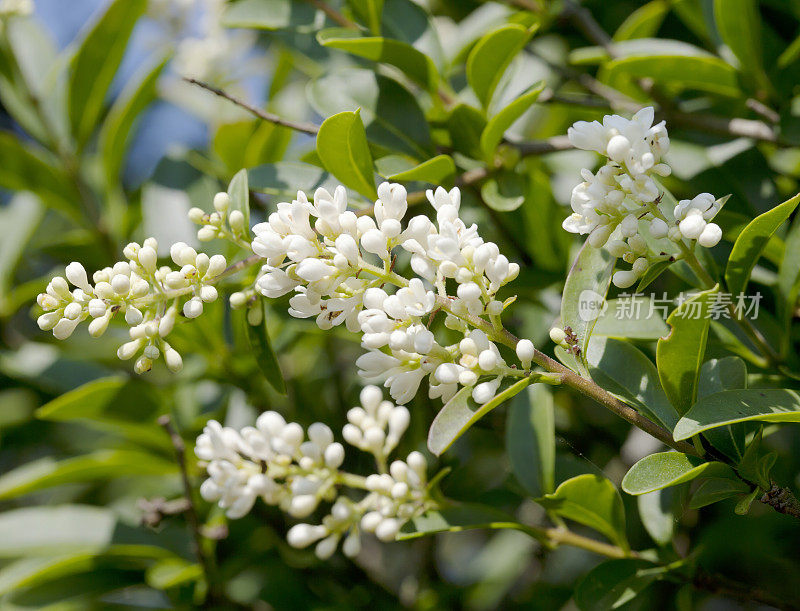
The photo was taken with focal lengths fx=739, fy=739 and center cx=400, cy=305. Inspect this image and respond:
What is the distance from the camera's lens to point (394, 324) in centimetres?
103

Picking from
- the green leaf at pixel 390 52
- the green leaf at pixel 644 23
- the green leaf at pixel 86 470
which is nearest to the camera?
the green leaf at pixel 390 52

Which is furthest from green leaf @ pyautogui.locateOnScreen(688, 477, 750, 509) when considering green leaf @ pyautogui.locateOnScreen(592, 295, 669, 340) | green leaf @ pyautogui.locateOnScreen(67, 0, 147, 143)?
green leaf @ pyautogui.locateOnScreen(67, 0, 147, 143)

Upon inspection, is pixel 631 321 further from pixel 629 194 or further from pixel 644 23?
pixel 644 23

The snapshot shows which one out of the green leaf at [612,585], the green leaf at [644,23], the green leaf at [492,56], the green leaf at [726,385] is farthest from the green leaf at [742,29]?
the green leaf at [612,585]

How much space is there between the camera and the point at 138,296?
1.14m

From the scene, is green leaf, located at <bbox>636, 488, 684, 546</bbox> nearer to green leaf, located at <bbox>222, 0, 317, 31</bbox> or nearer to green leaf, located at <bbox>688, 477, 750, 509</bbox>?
green leaf, located at <bbox>688, 477, 750, 509</bbox>

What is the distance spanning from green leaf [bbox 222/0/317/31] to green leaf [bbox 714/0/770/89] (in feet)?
2.94

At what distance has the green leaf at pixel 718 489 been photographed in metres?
1.08

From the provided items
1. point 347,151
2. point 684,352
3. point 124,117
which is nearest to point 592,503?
point 684,352

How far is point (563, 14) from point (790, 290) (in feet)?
3.49

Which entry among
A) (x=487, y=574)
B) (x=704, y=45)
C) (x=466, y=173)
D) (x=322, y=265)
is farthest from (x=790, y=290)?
(x=487, y=574)

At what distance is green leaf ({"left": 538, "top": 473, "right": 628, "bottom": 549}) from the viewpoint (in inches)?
49.5

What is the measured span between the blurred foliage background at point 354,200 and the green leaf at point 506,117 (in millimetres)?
43

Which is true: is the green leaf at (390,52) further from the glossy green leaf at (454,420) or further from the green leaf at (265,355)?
the glossy green leaf at (454,420)
